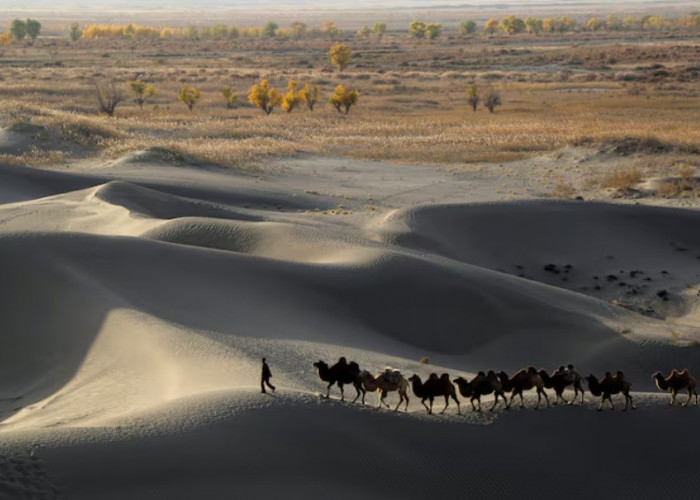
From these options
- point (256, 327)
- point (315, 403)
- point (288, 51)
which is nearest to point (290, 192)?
point (256, 327)

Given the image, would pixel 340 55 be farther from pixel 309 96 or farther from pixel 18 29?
pixel 18 29

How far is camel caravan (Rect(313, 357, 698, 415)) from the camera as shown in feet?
34.3

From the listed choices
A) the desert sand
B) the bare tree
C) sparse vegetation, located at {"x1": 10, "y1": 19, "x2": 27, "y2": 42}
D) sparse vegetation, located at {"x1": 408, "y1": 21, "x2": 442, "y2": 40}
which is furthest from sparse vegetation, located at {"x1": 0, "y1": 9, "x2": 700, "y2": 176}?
sparse vegetation, located at {"x1": 408, "y1": 21, "x2": 442, "y2": 40}

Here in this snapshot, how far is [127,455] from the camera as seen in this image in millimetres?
8914

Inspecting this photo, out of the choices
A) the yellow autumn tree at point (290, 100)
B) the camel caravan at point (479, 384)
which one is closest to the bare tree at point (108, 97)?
the yellow autumn tree at point (290, 100)

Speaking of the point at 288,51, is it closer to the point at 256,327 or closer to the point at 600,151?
the point at 600,151

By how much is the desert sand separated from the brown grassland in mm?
11691

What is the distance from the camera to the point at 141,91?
7250 cm

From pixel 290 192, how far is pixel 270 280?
16032 millimetres

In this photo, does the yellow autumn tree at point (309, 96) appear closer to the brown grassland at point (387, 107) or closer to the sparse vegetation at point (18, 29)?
the brown grassland at point (387, 107)

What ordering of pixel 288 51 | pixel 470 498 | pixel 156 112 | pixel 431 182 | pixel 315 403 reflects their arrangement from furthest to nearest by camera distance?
pixel 288 51 < pixel 156 112 < pixel 431 182 < pixel 315 403 < pixel 470 498

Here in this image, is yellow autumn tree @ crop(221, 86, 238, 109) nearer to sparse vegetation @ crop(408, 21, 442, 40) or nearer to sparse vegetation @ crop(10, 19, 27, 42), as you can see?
sparse vegetation @ crop(10, 19, 27, 42)

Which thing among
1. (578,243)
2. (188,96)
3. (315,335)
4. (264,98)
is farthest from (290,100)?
(315,335)

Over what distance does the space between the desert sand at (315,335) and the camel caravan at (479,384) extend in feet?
0.82
